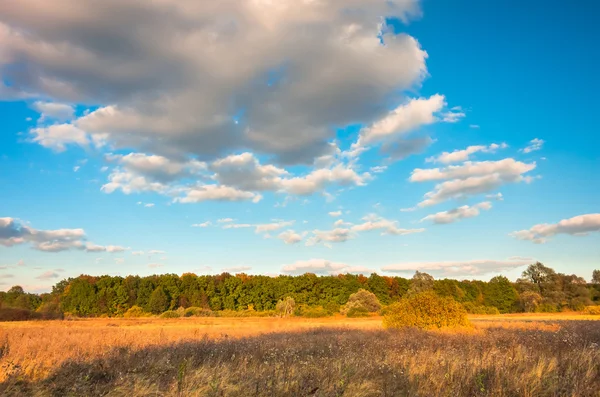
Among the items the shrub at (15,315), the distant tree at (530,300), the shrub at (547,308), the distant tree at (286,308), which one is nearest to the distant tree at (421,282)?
the distant tree at (530,300)

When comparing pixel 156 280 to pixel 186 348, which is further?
pixel 156 280

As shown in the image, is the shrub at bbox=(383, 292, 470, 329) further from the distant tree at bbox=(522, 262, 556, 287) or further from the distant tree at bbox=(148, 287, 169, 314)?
the distant tree at bbox=(522, 262, 556, 287)

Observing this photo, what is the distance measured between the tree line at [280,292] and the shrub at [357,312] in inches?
400

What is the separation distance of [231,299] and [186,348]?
67718 millimetres

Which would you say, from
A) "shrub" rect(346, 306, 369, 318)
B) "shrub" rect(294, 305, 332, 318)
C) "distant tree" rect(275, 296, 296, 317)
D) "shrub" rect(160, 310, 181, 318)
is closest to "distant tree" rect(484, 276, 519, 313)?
"shrub" rect(346, 306, 369, 318)

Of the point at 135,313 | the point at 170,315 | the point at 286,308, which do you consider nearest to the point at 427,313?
the point at 286,308

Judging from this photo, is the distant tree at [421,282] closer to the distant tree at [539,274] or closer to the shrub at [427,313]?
the distant tree at [539,274]

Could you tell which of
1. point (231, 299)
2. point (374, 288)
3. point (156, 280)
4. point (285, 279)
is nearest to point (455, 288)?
point (374, 288)

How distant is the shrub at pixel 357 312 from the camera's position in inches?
2203

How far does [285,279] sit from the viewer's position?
78812 millimetres

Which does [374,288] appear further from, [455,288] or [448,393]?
[448,393]

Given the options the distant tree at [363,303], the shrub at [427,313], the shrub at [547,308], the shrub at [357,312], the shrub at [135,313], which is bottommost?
the shrub at [547,308]

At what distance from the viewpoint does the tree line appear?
7450cm

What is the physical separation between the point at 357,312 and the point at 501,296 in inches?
1737
